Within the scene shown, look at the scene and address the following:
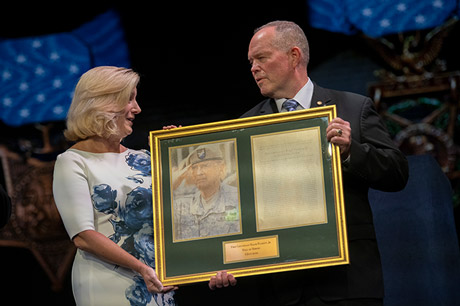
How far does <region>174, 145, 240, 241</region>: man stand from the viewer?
258 cm

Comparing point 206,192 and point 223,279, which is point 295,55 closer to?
point 206,192

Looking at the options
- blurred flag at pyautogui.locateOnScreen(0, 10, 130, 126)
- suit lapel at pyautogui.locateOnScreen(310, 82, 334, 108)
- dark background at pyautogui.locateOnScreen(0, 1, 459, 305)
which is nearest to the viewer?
suit lapel at pyautogui.locateOnScreen(310, 82, 334, 108)

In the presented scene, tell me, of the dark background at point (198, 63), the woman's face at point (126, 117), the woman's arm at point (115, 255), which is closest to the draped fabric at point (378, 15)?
the dark background at point (198, 63)

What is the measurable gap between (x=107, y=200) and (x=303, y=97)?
0.78m

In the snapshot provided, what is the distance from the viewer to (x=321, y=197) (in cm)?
250

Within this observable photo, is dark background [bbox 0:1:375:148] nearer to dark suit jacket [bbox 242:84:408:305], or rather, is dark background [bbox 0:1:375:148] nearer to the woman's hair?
the woman's hair

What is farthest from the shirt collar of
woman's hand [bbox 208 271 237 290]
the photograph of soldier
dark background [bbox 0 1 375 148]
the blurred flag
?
the blurred flag

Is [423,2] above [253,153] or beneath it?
above

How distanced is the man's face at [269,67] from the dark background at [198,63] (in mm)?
2876


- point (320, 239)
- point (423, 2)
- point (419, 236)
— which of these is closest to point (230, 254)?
point (320, 239)

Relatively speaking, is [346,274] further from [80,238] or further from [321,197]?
[80,238]

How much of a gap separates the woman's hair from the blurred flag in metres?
3.58

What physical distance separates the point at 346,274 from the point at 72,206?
933 mm

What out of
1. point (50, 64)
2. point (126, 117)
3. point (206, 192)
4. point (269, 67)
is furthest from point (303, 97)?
point (50, 64)
